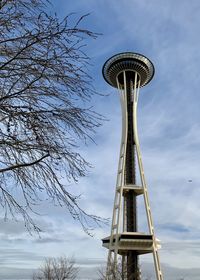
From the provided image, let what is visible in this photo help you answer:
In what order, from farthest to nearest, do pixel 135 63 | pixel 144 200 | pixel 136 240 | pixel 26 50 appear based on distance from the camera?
1. pixel 135 63
2. pixel 144 200
3. pixel 136 240
4. pixel 26 50

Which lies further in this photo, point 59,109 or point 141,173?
point 141,173

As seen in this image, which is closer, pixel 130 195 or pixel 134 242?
pixel 134 242

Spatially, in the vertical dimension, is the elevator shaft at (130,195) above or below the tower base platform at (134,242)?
above

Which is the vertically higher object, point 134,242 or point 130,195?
point 130,195

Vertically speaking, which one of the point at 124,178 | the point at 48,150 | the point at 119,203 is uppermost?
the point at 124,178

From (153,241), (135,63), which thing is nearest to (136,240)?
(153,241)

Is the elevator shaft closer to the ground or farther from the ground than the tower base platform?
farther from the ground

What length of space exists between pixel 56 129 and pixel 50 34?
1566 millimetres

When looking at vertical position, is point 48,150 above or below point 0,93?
below

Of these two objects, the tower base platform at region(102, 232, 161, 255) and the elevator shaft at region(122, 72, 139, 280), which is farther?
the elevator shaft at region(122, 72, 139, 280)

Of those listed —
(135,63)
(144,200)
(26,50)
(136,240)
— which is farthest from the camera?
(135,63)

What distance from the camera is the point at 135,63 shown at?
276 ft

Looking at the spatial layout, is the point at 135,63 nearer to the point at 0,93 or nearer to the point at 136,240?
the point at 136,240

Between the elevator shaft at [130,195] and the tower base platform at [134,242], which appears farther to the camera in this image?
the elevator shaft at [130,195]
